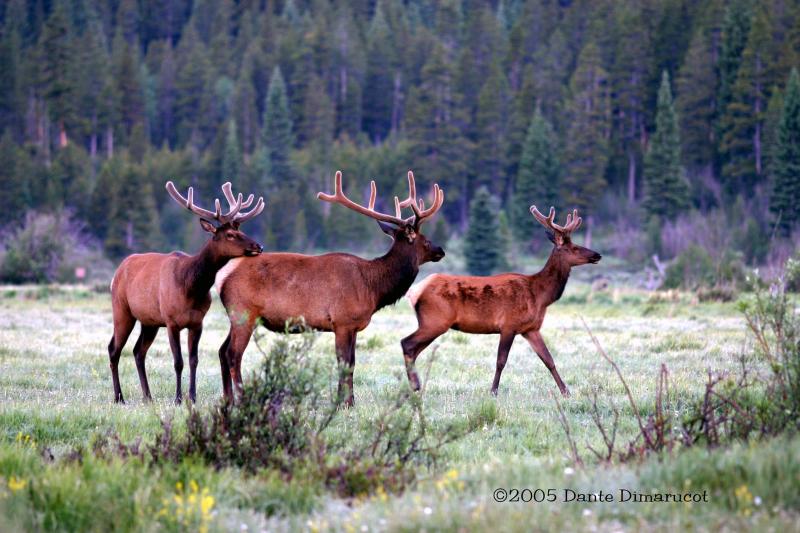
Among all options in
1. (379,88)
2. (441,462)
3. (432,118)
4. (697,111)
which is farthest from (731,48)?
(441,462)

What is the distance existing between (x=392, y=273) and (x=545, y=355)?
1831 mm

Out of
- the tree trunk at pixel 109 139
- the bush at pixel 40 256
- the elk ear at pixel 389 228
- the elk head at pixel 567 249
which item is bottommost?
the tree trunk at pixel 109 139

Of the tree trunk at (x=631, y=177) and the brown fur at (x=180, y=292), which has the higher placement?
the brown fur at (x=180, y=292)

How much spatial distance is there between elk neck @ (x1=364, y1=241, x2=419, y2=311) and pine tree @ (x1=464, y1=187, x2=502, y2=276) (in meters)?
36.7

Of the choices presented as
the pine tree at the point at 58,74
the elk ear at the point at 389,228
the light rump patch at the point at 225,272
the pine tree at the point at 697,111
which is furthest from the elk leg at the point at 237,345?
the pine tree at the point at 58,74

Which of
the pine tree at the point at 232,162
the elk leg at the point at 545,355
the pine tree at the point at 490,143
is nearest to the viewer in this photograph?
the elk leg at the point at 545,355

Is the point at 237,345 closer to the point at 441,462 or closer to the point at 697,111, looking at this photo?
the point at 441,462

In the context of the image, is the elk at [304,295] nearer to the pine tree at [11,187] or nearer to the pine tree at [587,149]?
the pine tree at [587,149]

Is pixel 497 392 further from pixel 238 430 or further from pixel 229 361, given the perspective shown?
pixel 238 430

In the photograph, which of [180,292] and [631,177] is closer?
[180,292]

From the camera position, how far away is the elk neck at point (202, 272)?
10.4 metres

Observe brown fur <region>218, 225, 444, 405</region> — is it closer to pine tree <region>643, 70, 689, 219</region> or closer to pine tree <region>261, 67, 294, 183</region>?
pine tree <region>643, 70, 689, 219</region>

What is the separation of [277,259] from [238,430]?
140 inches

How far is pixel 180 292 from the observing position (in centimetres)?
1038
